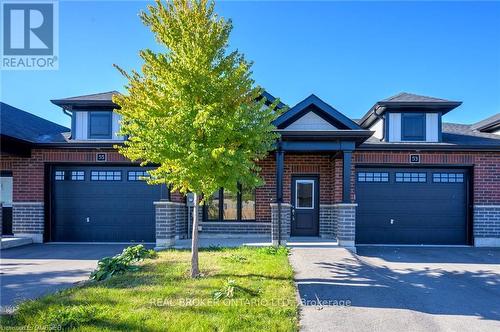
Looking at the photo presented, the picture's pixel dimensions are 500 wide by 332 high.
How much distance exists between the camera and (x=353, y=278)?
20.3 ft

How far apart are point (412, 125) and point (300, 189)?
184 inches

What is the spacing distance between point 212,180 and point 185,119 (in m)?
1.23

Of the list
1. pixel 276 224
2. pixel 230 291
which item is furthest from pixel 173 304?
pixel 276 224

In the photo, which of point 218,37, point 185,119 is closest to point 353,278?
point 185,119

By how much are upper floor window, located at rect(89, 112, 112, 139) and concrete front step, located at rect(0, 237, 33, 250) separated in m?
4.10

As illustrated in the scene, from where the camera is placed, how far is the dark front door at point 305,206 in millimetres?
11281

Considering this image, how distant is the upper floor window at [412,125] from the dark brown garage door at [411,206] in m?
1.29

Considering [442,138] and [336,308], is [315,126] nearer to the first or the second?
[442,138]

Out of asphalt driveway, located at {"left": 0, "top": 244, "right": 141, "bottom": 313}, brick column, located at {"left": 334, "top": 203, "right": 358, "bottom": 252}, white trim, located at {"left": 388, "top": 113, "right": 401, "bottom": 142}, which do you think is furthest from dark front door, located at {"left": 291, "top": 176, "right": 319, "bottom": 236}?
asphalt driveway, located at {"left": 0, "top": 244, "right": 141, "bottom": 313}

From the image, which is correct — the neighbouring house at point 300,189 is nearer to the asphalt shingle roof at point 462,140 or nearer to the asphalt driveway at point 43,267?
the asphalt shingle roof at point 462,140

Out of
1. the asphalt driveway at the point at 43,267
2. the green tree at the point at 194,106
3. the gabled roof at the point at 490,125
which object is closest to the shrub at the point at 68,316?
the asphalt driveway at the point at 43,267

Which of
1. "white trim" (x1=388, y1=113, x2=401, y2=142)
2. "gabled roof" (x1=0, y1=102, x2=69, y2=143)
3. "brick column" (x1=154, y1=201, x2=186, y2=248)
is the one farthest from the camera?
"white trim" (x1=388, y1=113, x2=401, y2=142)

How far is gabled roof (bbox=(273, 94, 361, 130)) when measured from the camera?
9680mm

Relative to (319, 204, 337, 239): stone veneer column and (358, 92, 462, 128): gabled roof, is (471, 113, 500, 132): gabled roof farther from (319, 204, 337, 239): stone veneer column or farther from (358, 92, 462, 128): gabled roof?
(319, 204, 337, 239): stone veneer column
